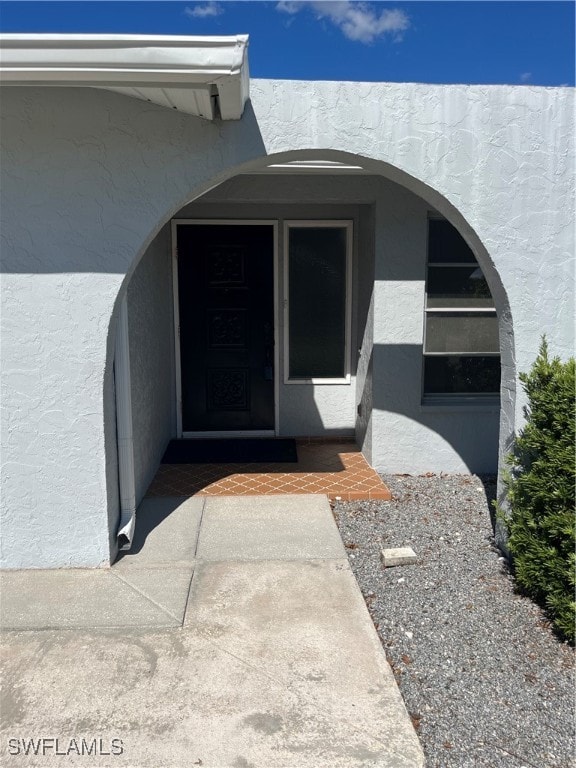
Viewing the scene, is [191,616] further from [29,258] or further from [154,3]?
[154,3]

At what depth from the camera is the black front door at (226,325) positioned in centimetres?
689

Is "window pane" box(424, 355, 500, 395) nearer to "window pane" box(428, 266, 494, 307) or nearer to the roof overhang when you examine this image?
"window pane" box(428, 266, 494, 307)

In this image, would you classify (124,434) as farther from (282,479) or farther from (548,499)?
(548,499)

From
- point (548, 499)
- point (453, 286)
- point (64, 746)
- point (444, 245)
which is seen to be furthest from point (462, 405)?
point (64, 746)

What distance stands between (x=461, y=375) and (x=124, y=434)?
11.7 ft

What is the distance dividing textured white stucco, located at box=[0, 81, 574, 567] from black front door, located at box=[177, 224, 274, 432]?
292 cm

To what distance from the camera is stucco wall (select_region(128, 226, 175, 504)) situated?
16.7 ft

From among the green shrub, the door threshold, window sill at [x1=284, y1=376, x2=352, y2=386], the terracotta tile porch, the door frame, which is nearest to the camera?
the green shrub

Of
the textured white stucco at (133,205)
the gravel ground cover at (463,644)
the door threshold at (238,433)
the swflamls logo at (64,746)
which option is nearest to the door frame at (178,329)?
the door threshold at (238,433)

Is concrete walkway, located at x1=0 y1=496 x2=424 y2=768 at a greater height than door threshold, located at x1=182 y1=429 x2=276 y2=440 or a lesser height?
lesser

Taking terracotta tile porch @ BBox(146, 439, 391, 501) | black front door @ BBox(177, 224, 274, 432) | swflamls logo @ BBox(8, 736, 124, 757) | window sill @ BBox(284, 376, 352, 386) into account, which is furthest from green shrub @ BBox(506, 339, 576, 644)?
black front door @ BBox(177, 224, 274, 432)

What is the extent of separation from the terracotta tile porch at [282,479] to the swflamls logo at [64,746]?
9.66 feet

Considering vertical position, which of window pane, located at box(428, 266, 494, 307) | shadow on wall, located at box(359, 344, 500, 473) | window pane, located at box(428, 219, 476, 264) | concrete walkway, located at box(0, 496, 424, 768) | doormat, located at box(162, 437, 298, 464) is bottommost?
concrete walkway, located at box(0, 496, 424, 768)

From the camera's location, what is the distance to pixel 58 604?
12.1 ft
